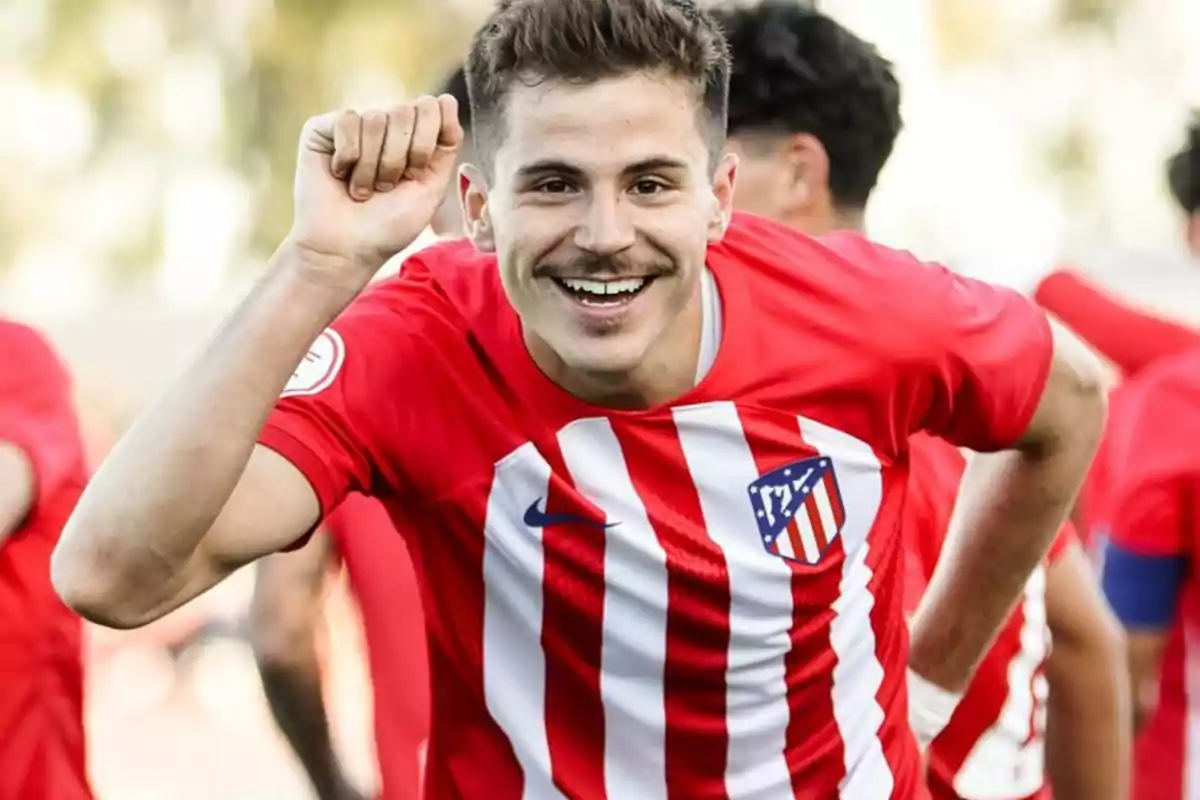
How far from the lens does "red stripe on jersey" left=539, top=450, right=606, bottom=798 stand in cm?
263

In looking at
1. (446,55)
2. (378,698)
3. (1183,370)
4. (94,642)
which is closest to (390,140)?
(378,698)

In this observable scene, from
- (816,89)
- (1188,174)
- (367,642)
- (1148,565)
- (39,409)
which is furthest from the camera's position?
(1188,174)

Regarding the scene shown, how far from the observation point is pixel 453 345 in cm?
264

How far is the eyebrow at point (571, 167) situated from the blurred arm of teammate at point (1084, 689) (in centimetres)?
Answer: 147

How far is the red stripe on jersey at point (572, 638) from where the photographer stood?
8.63 ft

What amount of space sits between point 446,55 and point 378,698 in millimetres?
17708

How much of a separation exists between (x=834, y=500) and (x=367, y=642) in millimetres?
1461

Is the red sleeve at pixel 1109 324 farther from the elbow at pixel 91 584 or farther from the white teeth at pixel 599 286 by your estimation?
the elbow at pixel 91 584

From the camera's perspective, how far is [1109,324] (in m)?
4.66

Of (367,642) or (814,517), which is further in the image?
(367,642)

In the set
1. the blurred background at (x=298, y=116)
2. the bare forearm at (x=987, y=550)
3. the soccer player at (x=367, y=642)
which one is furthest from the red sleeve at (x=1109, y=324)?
the blurred background at (x=298, y=116)

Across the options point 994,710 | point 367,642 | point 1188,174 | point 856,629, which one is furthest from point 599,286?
point 1188,174

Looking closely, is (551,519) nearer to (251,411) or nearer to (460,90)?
(251,411)

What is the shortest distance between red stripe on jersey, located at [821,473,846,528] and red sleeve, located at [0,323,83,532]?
1.31 meters
